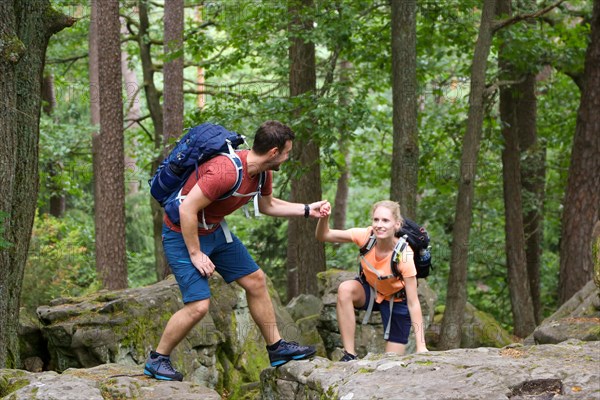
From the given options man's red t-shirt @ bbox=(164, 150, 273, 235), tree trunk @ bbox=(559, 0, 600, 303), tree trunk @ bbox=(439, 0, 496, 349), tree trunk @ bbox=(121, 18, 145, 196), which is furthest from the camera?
tree trunk @ bbox=(121, 18, 145, 196)

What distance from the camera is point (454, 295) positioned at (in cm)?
1248

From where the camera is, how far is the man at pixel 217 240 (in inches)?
226

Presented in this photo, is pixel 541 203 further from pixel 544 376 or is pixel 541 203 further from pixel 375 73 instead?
pixel 544 376

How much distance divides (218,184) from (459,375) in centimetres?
205

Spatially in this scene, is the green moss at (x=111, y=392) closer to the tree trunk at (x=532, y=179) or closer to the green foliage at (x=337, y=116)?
the green foliage at (x=337, y=116)

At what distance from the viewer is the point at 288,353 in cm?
643

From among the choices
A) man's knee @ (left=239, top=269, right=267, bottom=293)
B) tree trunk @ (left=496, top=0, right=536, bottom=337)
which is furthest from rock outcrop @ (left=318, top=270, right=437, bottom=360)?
tree trunk @ (left=496, top=0, right=536, bottom=337)

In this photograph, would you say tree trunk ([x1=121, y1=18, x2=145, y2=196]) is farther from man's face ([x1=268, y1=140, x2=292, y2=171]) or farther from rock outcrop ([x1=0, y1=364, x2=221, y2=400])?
man's face ([x1=268, y1=140, x2=292, y2=171])

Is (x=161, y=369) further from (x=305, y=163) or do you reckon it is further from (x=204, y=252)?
(x=305, y=163)

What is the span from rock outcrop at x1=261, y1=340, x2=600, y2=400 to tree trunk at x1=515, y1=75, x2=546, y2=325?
10934 mm

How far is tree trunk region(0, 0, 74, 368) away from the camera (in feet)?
23.3

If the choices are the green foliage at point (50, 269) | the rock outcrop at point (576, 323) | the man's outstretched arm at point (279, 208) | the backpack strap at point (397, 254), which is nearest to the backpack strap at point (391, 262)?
the backpack strap at point (397, 254)

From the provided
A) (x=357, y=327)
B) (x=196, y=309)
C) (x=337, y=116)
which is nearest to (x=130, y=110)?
(x=337, y=116)

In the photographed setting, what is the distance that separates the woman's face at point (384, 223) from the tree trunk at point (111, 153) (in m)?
7.70
